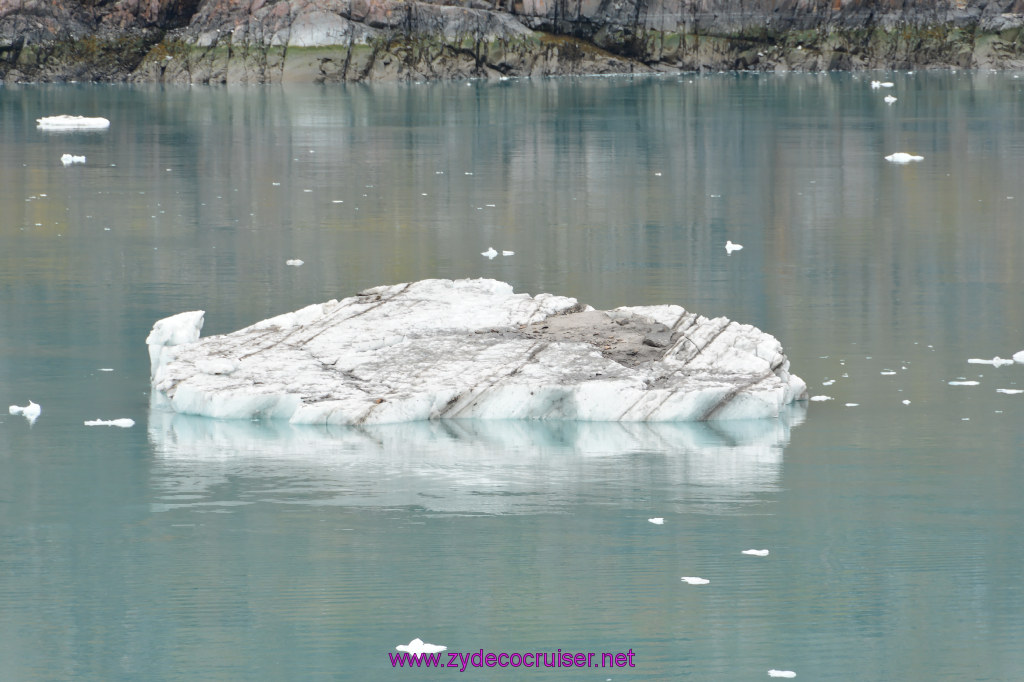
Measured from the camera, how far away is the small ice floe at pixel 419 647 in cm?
741

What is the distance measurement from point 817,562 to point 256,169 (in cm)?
2213

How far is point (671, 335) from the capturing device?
1235 cm

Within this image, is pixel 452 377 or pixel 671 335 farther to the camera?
pixel 671 335

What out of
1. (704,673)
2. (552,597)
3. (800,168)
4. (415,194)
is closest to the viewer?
(704,673)

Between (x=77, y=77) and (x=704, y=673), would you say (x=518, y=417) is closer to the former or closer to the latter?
(x=704, y=673)

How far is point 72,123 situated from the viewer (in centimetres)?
4228

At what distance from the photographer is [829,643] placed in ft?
24.5

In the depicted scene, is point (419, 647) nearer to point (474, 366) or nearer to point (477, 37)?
point (474, 366)

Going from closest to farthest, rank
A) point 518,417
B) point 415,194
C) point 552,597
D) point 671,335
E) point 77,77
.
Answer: point 552,597 → point 518,417 → point 671,335 → point 415,194 → point 77,77

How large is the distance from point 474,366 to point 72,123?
33013 mm

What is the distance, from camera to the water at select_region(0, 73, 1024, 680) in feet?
24.9

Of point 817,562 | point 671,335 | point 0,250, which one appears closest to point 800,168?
point 0,250

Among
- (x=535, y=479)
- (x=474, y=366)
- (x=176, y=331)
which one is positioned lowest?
(x=535, y=479)

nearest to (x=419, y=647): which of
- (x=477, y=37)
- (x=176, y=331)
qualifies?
(x=176, y=331)
